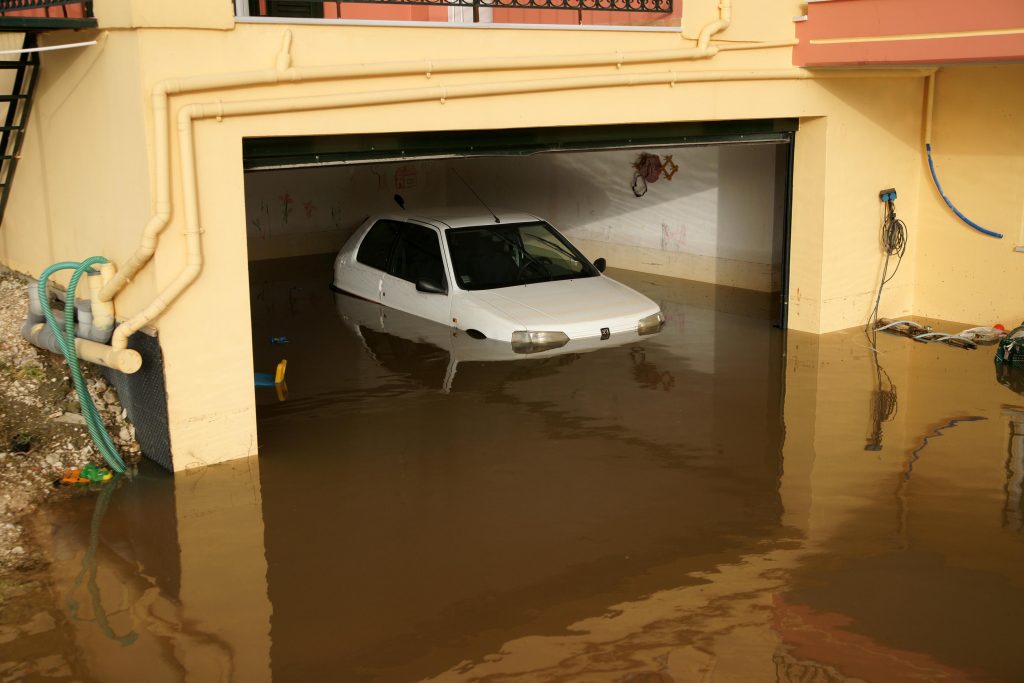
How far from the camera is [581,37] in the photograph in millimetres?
8719

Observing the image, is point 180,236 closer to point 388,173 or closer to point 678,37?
point 678,37

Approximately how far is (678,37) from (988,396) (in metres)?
4.17

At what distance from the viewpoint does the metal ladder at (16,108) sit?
8.48 metres

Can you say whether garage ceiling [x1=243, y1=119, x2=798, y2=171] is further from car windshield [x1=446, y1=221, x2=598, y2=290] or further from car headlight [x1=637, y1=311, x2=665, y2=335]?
car windshield [x1=446, y1=221, x2=598, y2=290]

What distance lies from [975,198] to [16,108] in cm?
950

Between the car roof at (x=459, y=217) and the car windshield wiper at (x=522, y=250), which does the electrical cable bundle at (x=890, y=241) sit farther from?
the car roof at (x=459, y=217)

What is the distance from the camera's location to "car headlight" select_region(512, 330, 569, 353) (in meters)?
9.87

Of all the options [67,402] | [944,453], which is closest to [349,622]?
[67,402]

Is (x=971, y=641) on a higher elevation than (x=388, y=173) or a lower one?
lower

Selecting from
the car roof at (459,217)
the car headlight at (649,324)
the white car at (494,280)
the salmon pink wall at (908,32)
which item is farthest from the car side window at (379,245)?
the salmon pink wall at (908,32)

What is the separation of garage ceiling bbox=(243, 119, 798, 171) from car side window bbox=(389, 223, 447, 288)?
245cm

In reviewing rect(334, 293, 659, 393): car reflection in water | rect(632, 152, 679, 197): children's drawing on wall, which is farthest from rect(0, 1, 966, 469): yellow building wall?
rect(632, 152, 679, 197): children's drawing on wall

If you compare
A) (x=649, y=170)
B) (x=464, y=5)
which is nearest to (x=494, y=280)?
(x=464, y=5)

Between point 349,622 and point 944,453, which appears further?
point 944,453
